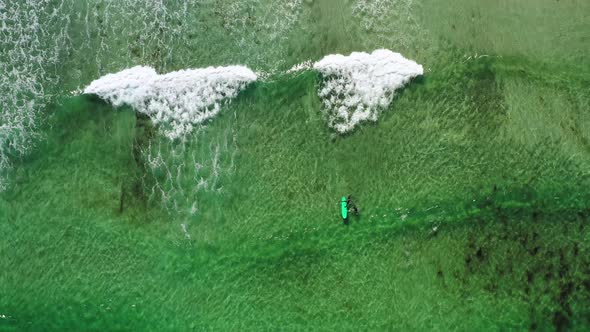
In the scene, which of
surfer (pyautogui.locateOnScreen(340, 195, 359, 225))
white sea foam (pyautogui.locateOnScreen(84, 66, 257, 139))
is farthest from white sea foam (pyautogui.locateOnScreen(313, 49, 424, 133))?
white sea foam (pyautogui.locateOnScreen(84, 66, 257, 139))

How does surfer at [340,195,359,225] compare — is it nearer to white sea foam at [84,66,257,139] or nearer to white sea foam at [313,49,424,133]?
white sea foam at [313,49,424,133]

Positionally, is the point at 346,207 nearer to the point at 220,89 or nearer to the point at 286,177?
the point at 286,177

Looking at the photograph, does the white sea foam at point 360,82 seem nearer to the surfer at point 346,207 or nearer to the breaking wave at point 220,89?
the breaking wave at point 220,89

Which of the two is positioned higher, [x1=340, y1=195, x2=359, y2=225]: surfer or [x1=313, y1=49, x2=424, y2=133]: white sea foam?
[x1=313, y1=49, x2=424, y2=133]: white sea foam

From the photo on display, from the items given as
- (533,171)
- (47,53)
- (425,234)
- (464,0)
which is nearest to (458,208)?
(425,234)

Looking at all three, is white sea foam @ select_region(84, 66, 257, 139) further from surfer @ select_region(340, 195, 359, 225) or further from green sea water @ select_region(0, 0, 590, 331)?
surfer @ select_region(340, 195, 359, 225)

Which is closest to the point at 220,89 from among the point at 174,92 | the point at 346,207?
the point at 174,92
